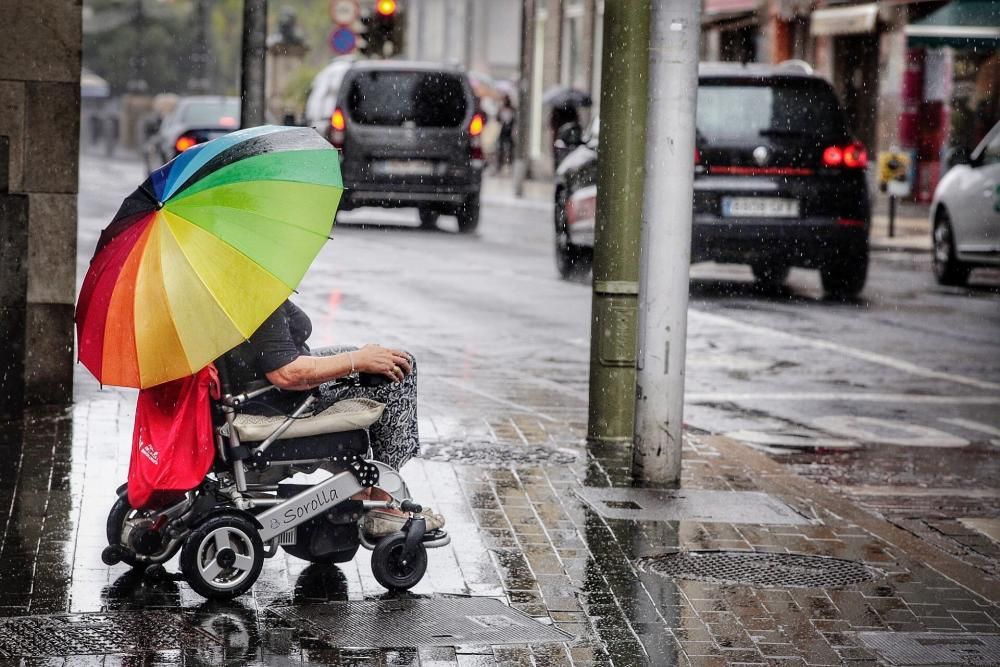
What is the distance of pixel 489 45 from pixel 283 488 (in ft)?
208

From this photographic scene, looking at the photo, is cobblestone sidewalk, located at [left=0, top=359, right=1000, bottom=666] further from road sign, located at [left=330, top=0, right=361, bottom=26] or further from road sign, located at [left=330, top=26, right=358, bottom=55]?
road sign, located at [left=330, top=0, right=361, bottom=26]

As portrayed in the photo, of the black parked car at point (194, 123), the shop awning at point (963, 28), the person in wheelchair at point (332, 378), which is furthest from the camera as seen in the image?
the shop awning at point (963, 28)

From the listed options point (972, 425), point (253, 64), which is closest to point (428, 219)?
point (253, 64)

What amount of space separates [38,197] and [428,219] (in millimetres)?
16592

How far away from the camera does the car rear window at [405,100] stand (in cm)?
2439

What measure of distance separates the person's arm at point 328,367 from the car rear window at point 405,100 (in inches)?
722

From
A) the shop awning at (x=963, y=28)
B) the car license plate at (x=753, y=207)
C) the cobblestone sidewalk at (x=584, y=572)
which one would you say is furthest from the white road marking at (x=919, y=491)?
the shop awning at (x=963, y=28)

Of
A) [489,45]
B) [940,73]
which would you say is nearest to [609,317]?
[940,73]

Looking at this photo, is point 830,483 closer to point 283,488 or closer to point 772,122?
point 283,488

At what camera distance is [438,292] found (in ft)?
55.9

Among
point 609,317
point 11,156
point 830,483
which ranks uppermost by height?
point 11,156

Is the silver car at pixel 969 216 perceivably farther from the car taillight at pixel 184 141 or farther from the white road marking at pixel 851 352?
the car taillight at pixel 184 141

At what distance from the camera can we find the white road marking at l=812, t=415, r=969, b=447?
10359 mm

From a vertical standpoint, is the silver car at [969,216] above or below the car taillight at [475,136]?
below
